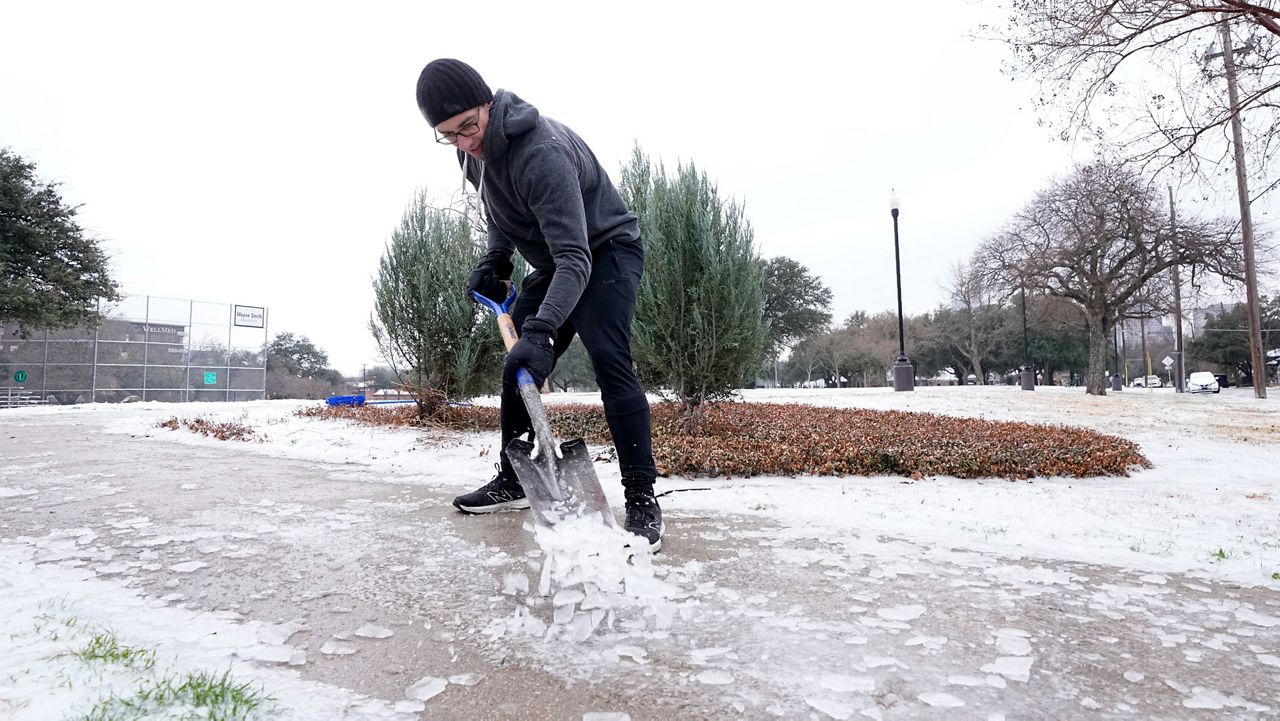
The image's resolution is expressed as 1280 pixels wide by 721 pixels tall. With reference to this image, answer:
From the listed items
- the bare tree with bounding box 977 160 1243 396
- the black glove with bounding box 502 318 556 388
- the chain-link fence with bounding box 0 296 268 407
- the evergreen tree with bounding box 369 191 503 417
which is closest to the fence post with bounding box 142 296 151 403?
the chain-link fence with bounding box 0 296 268 407

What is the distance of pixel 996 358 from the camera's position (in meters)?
45.6

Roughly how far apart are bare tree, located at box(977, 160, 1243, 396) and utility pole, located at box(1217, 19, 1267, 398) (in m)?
1.94

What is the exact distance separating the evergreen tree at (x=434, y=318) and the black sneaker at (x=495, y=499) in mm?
4695

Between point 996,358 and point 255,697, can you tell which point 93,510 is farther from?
point 996,358

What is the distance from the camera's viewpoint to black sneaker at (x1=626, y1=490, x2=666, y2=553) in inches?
86.9

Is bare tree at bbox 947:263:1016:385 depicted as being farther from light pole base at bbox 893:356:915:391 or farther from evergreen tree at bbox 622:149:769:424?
evergreen tree at bbox 622:149:769:424

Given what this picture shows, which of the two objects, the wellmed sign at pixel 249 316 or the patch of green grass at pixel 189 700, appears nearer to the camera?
the patch of green grass at pixel 189 700

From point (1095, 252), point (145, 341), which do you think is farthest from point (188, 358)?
point (1095, 252)

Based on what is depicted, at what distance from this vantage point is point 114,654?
4.04ft

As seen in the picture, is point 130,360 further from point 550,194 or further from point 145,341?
point 550,194

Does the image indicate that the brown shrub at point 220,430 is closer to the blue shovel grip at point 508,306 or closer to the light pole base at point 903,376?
the blue shovel grip at point 508,306

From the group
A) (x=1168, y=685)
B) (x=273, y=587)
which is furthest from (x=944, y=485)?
(x=273, y=587)

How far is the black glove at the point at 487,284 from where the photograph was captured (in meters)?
2.82

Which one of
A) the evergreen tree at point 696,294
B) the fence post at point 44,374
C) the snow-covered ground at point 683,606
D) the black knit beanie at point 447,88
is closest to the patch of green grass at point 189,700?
the snow-covered ground at point 683,606
